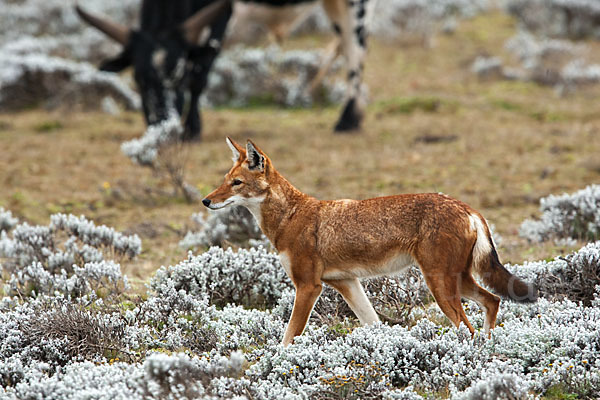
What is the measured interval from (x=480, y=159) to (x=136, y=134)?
19.8 ft

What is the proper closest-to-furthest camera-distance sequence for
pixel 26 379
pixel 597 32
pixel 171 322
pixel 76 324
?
pixel 26 379 < pixel 76 324 < pixel 171 322 < pixel 597 32

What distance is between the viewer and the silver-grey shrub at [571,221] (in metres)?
7.51

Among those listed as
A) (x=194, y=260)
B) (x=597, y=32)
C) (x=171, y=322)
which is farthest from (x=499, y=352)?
(x=597, y=32)

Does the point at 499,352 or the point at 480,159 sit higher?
the point at 499,352

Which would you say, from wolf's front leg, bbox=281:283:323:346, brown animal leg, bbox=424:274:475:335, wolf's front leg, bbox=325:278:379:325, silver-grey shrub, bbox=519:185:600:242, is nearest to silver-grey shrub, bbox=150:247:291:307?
wolf's front leg, bbox=325:278:379:325

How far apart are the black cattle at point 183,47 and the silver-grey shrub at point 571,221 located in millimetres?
6375

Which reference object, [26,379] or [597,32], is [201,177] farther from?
[597,32]

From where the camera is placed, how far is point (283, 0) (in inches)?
555

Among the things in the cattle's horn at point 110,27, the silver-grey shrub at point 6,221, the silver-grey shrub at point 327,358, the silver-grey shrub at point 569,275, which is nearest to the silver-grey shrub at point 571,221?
the silver-grey shrub at point 569,275

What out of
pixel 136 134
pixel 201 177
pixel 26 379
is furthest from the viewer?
pixel 136 134

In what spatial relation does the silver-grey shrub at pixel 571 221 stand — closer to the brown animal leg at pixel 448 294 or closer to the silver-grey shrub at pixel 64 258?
the brown animal leg at pixel 448 294

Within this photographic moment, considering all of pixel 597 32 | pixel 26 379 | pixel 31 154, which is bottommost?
pixel 597 32

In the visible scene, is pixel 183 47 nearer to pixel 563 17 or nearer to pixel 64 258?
pixel 64 258

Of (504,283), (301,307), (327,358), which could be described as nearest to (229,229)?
(301,307)
